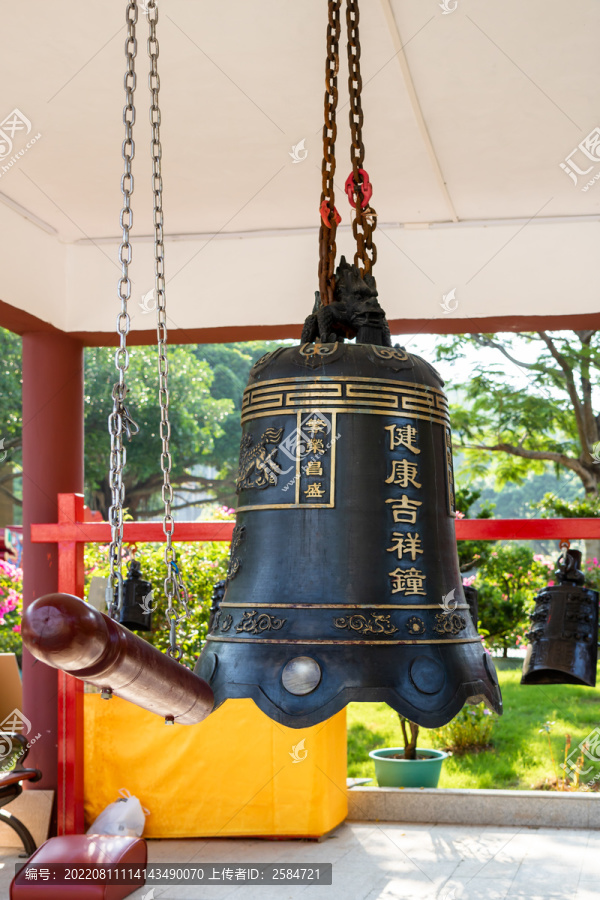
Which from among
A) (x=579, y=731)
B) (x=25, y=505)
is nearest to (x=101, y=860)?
(x=25, y=505)

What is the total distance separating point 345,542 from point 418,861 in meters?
3.57

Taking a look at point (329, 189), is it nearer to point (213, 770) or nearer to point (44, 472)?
point (44, 472)

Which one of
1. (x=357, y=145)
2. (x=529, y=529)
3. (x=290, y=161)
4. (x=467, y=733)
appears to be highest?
(x=290, y=161)

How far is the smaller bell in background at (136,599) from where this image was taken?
484cm

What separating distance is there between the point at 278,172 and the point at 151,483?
14490 mm

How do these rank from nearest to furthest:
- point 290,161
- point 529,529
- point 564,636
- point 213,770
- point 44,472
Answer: point 564,636 → point 290,161 → point 529,529 → point 44,472 → point 213,770

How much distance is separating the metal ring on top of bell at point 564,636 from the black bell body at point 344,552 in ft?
6.03

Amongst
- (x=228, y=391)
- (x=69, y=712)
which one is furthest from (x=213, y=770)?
(x=228, y=391)

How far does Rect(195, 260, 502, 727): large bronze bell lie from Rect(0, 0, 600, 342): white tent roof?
154cm

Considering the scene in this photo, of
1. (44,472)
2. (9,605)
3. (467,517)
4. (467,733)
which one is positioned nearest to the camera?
(44,472)

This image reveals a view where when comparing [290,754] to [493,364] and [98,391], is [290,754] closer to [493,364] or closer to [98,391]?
[493,364]

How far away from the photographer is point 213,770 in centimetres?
572

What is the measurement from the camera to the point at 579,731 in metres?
9.34

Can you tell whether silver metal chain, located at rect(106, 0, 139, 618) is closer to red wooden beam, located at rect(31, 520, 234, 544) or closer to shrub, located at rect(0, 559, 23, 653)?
red wooden beam, located at rect(31, 520, 234, 544)
